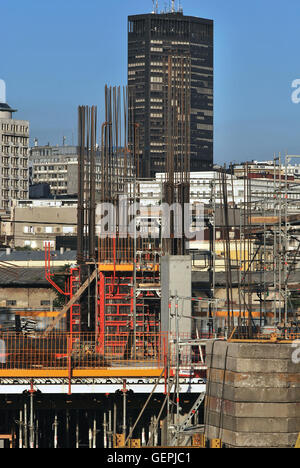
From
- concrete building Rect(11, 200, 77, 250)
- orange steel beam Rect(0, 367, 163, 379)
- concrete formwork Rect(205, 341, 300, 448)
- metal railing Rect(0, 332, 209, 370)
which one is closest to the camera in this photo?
concrete formwork Rect(205, 341, 300, 448)

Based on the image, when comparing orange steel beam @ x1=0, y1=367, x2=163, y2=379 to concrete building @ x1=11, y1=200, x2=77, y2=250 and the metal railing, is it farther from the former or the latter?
concrete building @ x1=11, y1=200, x2=77, y2=250

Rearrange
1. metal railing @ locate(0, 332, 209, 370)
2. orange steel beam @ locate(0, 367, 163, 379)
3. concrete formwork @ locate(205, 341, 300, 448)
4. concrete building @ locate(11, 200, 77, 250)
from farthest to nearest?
concrete building @ locate(11, 200, 77, 250)
metal railing @ locate(0, 332, 209, 370)
orange steel beam @ locate(0, 367, 163, 379)
concrete formwork @ locate(205, 341, 300, 448)

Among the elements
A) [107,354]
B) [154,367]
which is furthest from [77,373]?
[107,354]

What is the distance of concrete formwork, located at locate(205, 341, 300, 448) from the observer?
26.7m

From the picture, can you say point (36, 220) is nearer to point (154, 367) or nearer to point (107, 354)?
point (107, 354)

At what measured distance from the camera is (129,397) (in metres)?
30.0

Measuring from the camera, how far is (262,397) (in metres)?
26.7

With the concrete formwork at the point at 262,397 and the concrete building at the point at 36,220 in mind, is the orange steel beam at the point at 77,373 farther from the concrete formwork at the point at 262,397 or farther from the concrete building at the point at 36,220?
the concrete building at the point at 36,220

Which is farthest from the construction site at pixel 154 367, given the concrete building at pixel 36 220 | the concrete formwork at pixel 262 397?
the concrete building at pixel 36 220

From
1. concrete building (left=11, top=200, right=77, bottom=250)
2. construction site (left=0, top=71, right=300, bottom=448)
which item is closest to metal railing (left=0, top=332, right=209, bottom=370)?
construction site (left=0, top=71, right=300, bottom=448)

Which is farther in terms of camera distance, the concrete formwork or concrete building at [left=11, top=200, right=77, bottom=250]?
concrete building at [left=11, top=200, right=77, bottom=250]

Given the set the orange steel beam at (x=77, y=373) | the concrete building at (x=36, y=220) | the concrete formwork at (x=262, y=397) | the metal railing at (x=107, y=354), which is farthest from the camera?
the concrete building at (x=36, y=220)

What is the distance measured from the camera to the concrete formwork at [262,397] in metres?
26.7
